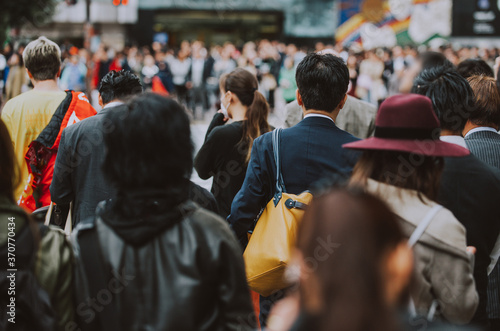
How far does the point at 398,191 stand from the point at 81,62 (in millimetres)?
17797

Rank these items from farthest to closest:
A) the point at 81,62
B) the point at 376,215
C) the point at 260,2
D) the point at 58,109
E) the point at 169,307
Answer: the point at 260,2 < the point at 81,62 < the point at 58,109 < the point at 169,307 < the point at 376,215

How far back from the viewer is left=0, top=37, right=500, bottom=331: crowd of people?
152 cm

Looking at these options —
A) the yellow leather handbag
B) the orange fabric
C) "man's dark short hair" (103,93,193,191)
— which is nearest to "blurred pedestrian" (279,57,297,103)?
the orange fabric

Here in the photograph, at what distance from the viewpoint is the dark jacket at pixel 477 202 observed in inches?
113

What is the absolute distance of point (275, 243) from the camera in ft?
9.95

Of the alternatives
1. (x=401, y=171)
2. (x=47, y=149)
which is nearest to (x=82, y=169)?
(x=47, y=149)

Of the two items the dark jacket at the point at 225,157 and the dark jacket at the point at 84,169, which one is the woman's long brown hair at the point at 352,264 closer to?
the dark jacket at the point at 84,169

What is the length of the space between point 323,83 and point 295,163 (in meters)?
0.47

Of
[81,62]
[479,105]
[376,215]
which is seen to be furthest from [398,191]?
[81,62]

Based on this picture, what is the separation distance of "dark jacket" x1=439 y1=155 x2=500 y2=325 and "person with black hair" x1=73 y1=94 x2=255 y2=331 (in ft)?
4.21

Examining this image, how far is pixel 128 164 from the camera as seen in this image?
208 cm

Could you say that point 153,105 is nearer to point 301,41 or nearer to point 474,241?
point 474,241

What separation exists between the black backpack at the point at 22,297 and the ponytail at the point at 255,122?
2305mm

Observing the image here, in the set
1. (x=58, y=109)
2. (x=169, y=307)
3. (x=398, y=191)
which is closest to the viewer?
(x=169, y=307)
